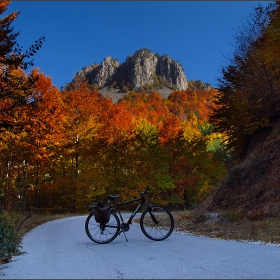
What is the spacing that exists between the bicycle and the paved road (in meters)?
0.41

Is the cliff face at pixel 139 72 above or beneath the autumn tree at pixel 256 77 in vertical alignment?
above

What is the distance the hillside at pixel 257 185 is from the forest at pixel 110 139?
4.17 ft

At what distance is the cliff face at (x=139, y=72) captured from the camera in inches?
5561

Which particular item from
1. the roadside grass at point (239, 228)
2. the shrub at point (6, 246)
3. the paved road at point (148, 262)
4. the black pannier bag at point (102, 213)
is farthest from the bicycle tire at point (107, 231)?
the roadside grass at point (239, 228)

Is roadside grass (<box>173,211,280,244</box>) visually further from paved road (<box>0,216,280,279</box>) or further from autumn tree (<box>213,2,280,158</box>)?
autumn tree (<box>213,2,280,158</box>)

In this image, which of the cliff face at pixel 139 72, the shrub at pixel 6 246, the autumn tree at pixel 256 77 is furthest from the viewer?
the cliff face at pixel 139 72

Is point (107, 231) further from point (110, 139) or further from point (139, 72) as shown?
point (139, 72)

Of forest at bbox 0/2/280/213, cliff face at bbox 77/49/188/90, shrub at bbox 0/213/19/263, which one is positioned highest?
cliff face at bbox 77/49/188/90

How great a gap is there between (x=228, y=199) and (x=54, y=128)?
12.9m

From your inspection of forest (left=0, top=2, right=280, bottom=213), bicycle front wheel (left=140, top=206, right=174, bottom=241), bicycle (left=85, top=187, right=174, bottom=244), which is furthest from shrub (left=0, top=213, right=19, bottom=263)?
forest (left=0, top=2, right=280, bottom=213)

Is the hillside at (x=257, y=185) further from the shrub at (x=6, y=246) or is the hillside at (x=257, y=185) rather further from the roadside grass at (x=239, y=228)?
the shrub at (x=6, y=246)

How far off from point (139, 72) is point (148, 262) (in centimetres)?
14276

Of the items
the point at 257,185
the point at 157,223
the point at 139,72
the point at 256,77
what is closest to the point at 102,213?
the point at 157,223

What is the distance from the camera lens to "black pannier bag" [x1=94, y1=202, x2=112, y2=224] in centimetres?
610
